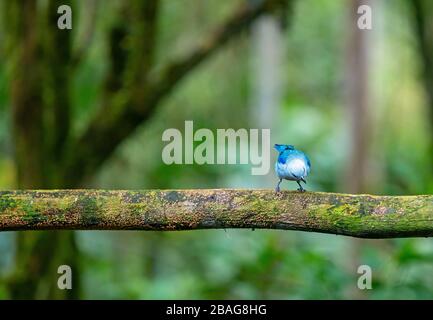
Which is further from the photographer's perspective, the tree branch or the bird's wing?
the tree branch

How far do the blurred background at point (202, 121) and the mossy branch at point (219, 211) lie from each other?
783 mm

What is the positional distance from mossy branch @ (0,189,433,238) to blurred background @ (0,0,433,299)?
2.57 feet

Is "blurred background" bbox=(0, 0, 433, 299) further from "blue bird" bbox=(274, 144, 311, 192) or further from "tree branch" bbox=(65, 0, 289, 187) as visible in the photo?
"blue bird" bbox=(274, 144, 311, 192)

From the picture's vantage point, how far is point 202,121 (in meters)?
8.13

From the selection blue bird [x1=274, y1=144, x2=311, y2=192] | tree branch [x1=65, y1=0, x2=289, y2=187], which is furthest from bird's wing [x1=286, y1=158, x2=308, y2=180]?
tree branch [x1=65, y1=0, x2=289, y2=187]

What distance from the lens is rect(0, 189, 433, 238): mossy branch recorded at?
257cm

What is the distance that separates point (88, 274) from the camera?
8320 millimetres

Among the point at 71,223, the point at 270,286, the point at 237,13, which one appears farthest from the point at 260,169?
the point at 71,223

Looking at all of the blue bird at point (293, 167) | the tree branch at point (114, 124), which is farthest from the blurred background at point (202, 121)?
the blue bird at point (293, 167)

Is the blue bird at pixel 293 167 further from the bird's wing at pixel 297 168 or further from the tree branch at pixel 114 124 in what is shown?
the tree branch at pixel 114 124

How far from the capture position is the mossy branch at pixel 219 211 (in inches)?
101

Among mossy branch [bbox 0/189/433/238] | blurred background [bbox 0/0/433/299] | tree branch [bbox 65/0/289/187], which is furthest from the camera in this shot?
tree branch [bbox 65/0/289/187]

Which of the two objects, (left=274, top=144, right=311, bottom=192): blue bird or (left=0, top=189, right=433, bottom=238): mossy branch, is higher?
(left=274, top=144, right=311, bottom=192): blue bird

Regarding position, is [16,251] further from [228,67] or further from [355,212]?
[228,67]
